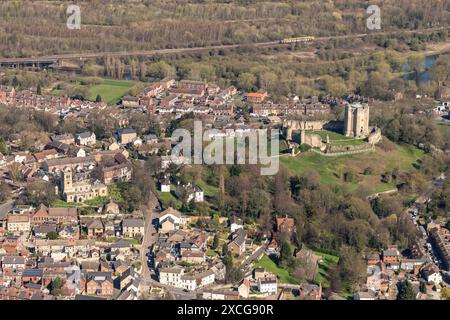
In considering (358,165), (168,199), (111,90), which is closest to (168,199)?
(168,199)

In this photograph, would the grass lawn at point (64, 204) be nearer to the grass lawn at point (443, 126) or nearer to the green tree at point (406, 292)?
the green tree at point (406, 292)

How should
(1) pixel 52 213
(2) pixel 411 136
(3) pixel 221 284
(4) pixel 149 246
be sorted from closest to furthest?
(3) pixel 221 284
(4) pixel 149 246
(1) pixel 52 213
(2) pixel 411 136

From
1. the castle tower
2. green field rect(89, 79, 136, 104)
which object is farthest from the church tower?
green field rect(89, 79, 136, 104)

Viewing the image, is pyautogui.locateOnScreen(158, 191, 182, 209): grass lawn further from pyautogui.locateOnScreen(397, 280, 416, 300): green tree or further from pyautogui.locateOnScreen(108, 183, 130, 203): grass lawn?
pyautogui.locateOnScreen(397, 280, 416, 300): green tree
